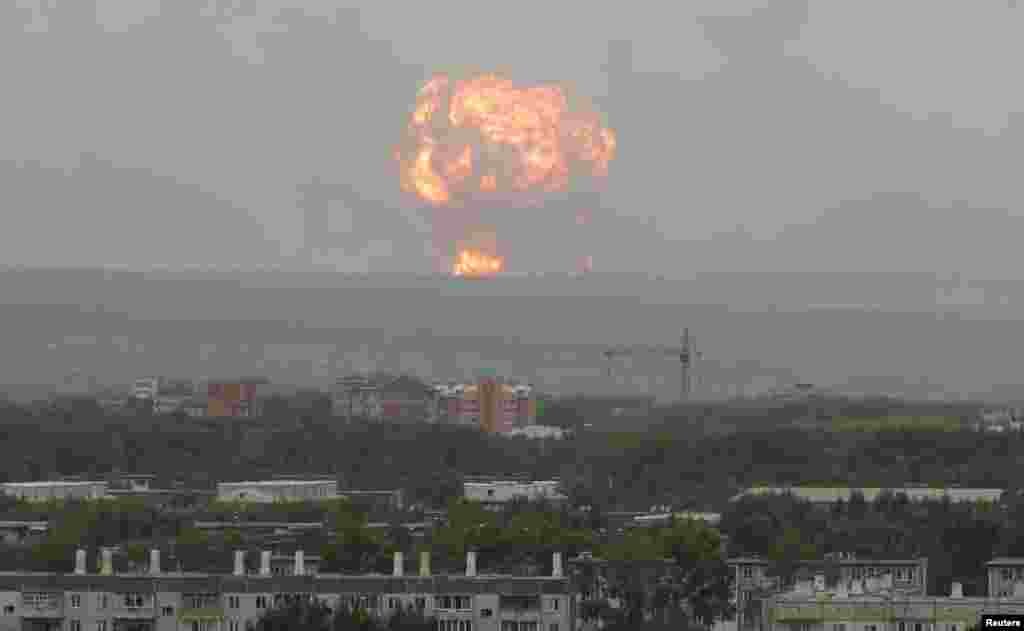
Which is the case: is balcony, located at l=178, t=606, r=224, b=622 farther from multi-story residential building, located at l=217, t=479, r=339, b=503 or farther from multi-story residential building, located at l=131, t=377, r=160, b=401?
multi-story residential building, located at l=131, t=377, r=160, b=401

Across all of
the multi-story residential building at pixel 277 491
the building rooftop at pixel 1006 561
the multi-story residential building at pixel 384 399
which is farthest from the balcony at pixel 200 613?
the multi-story residential building at pixel 384 399

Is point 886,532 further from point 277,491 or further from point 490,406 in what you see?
point 490,406

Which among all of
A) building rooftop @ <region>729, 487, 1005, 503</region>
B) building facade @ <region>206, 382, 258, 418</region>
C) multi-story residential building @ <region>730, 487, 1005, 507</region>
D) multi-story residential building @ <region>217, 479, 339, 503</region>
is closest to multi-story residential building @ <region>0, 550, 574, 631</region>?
multi-story residential building @ <region>730, 487, 1005, 507</region>

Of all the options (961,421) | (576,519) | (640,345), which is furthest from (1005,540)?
(640,345)

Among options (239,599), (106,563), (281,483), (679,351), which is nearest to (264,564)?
(106,563)

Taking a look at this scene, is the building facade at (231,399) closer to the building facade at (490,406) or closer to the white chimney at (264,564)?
the building facade at (490,406)
